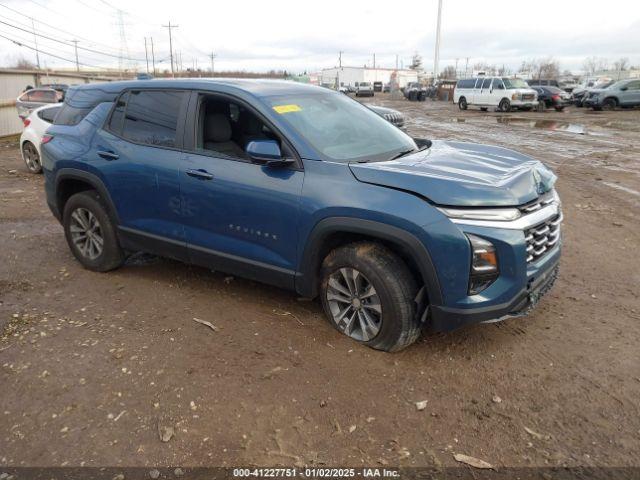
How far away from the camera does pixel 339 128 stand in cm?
409

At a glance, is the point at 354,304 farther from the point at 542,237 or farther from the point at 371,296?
the point at 542,237

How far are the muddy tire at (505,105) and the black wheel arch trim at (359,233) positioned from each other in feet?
93.1

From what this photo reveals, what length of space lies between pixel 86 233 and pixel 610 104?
3176 centimetres

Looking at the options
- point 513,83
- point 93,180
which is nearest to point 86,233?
point 93,180

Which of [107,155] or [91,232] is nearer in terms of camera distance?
[107,155]

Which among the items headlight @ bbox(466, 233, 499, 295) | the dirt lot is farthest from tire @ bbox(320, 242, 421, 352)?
headlight @ bbox(466, 233, 499, 295)

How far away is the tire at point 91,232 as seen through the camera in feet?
15.9

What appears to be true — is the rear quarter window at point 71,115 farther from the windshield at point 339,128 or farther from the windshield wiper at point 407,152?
the windshield wiper at point 407,152

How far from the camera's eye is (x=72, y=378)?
11.0ft

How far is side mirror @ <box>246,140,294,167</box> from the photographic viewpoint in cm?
354

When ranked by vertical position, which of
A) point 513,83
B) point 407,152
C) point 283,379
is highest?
point 513,83

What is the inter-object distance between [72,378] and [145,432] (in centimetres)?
83

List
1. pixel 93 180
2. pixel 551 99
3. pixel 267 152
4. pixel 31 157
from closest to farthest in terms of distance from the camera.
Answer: pixel 267 152
pixel 93 180
pixel 31 157
pixel 551 99

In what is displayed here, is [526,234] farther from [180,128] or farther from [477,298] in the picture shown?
[180,128]
